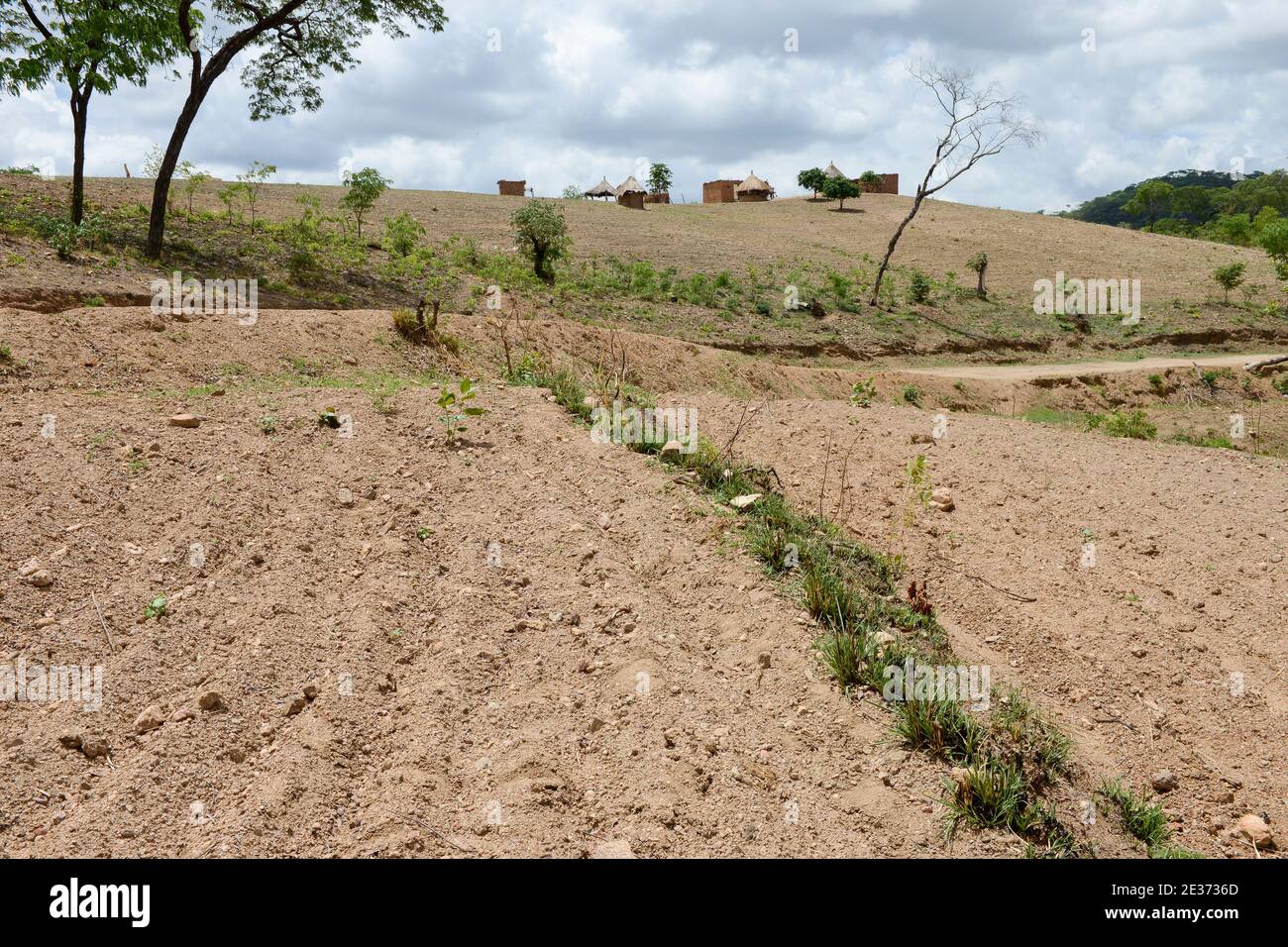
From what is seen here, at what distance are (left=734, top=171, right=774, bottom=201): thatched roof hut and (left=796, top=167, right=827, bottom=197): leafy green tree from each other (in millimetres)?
2087

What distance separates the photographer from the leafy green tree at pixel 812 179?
5222 centimetres

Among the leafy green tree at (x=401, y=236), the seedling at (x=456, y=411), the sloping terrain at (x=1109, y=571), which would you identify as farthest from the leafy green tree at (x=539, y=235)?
the seedling at (x=456, y=411)

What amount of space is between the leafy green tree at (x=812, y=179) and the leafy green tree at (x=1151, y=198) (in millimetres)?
41782

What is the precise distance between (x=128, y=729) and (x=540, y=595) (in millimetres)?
2029

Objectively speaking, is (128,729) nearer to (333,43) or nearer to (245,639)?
(245,639)

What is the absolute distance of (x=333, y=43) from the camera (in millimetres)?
17500

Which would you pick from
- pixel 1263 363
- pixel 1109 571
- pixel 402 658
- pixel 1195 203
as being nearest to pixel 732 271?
pixel 1263 363

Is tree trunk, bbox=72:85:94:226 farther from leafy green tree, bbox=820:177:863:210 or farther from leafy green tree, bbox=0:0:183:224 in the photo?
leafy green tree, bbox=820:177:863:210

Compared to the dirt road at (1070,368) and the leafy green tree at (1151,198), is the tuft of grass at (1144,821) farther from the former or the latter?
the leafy green tree at (1151,198)

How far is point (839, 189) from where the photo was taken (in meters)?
49.2

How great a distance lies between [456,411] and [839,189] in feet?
155

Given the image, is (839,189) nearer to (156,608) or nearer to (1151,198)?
(1151,198)

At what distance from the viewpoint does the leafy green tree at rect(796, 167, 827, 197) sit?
52.2m
